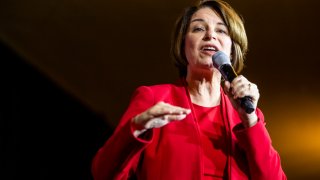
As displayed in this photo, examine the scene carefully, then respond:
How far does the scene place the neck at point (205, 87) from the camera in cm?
128

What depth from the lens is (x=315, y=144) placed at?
345 centimetres

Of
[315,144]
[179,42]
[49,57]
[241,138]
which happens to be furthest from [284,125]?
[241,138]

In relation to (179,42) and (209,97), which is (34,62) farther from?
(209,97)

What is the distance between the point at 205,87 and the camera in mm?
1302

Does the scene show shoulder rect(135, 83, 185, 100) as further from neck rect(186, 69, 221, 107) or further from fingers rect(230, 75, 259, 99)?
fingers rect(230, 75, 259, 99)

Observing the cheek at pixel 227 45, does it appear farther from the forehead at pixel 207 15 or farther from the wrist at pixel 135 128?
the wrist at pixel 135 128

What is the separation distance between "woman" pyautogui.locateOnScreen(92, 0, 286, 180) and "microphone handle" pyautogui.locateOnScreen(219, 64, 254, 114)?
0.05ft

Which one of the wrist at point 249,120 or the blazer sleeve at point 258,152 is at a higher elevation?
the wrist at point 249,120

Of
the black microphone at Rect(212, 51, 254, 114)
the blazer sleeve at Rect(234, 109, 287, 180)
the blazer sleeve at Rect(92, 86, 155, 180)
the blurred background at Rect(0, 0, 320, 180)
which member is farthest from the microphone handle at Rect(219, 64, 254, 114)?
the blurred background at Rect(0, 0, 320, 180)

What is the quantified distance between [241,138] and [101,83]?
144 cm

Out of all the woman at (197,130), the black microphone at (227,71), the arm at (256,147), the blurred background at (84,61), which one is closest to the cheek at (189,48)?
the woman at (197,130)

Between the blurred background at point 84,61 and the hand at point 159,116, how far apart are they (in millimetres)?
1178

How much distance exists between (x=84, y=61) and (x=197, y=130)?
1282 mm

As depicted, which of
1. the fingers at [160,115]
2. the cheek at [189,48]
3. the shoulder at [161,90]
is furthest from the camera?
the cheek at [189,48]
